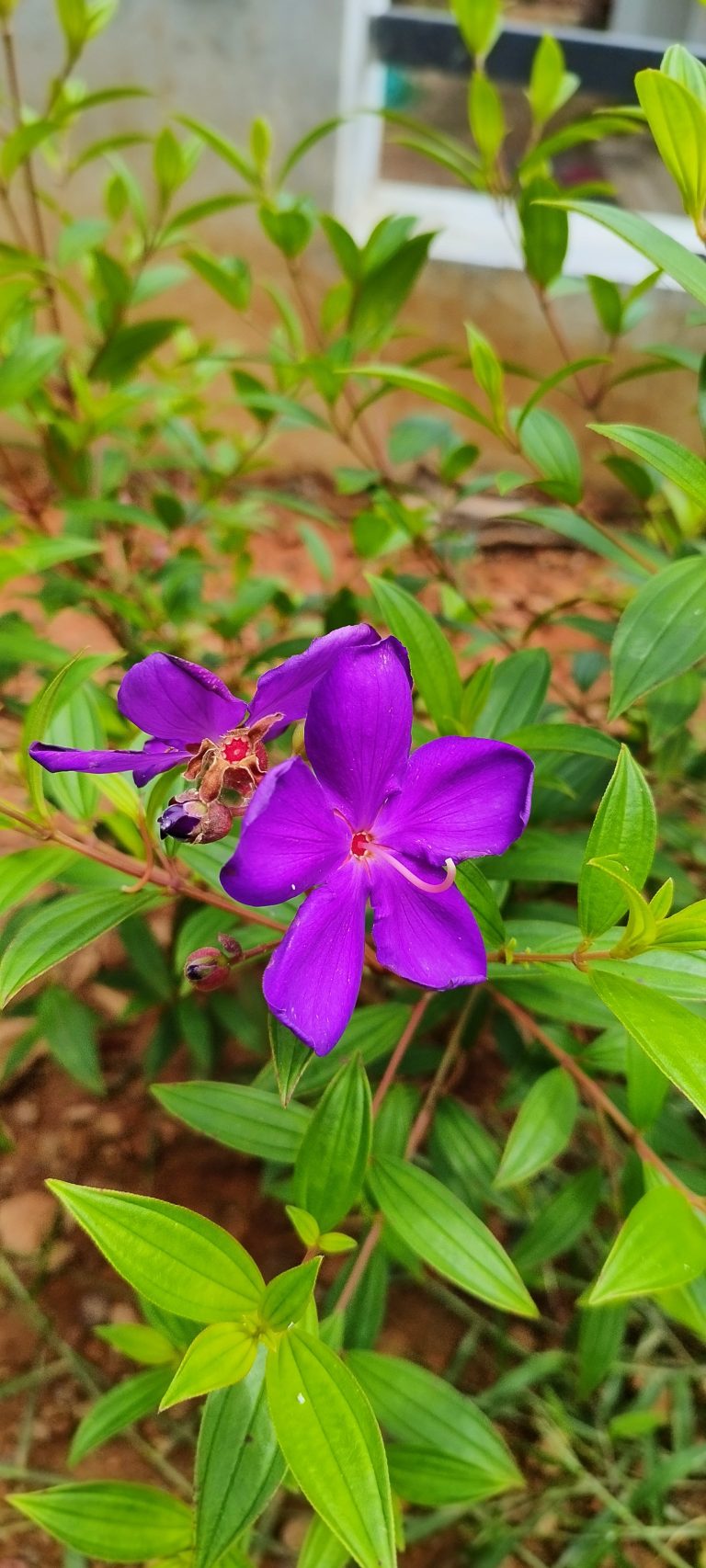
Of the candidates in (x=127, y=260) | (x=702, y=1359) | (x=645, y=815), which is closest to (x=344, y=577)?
(x=127, y=260)

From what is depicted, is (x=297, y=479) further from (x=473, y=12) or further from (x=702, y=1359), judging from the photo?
(x=702, y=1359)

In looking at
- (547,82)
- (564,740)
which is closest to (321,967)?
(564,740)

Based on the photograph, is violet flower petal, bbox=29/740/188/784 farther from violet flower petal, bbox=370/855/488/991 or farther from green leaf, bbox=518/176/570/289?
green leaf, bbox=518/176/570/289

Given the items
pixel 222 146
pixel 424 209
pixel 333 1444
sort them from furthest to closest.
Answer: pixel 424 209, pixel 222 146, pixel 333 1444

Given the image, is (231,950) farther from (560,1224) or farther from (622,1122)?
(560,1224)

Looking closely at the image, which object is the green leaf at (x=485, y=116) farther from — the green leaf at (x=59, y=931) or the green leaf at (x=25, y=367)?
the green leaf at (x=59, y=931)

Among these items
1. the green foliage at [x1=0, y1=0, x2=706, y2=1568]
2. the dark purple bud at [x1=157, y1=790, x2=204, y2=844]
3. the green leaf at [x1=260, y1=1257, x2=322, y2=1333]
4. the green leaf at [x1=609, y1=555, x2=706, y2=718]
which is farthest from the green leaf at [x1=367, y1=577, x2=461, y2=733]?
the green leaf at [x1=260, y1=1257, x2=322, y2=1333]
